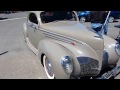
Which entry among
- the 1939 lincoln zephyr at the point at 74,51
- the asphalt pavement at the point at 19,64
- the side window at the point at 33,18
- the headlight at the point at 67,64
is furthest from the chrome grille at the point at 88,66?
the side window at the point at 33,18

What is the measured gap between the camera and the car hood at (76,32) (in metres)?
3.95

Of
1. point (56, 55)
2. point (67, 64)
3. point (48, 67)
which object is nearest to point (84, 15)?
Answer: point (48, 67)

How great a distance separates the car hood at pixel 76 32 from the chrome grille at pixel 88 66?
0.37m

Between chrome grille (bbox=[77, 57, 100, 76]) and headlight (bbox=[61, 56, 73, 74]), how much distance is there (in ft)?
0.99

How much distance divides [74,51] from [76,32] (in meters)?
0.57

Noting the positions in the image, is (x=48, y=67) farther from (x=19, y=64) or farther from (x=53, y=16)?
(x=53, y=16)

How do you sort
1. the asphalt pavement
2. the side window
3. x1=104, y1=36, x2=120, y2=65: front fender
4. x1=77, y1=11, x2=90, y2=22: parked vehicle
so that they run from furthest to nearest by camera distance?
x1=77, y1=11, x2=90, y2=22: parked vehicle
the side window
the asphalt pavement
x1=104, y1=36, x2=120, y2=65: front fender

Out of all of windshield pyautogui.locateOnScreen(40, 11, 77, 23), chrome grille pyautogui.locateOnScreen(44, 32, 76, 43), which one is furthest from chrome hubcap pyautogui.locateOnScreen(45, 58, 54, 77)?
windshield pyautogui.locateOnScreen(40, 11, 77, 23)

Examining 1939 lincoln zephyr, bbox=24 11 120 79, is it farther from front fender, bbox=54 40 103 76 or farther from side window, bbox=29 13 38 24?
side window, bbox=29 13 38 24

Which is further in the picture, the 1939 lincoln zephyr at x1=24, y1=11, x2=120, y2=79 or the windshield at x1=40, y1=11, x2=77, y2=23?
the windshield at x1=40, y1=11, x2=77, y2=23

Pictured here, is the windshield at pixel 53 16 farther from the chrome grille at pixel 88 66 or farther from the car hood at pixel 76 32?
the chrome grille at pixel 88 66

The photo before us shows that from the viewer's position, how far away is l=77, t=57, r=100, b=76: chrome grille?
3774mm
